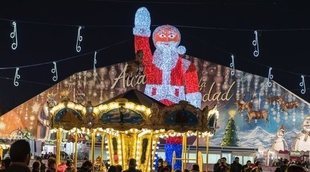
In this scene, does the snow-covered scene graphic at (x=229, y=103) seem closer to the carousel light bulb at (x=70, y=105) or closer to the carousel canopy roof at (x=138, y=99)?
the carousel canopy roof at (x=138, y=99)

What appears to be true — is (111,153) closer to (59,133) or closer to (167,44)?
(59,133)

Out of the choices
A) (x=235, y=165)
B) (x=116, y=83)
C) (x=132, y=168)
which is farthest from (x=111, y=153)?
(x=116, y=83)

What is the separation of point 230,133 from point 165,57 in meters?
16.2

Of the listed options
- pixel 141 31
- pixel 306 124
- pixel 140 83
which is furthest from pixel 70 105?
pixel 306 124

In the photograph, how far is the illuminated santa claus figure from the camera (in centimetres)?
2505

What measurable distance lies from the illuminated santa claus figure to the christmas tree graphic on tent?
45.6 feet

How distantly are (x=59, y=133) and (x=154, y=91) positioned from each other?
8.40 metres

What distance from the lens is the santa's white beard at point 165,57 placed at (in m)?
26.8

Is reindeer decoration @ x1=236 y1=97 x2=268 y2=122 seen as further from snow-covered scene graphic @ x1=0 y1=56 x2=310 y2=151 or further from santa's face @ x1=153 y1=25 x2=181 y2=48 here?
santa's face @ x1=153 y1=25 x2=181 y2=48

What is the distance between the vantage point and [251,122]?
139ft

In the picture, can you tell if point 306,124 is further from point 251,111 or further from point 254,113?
point 251,111

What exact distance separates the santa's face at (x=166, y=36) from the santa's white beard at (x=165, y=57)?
112 mm

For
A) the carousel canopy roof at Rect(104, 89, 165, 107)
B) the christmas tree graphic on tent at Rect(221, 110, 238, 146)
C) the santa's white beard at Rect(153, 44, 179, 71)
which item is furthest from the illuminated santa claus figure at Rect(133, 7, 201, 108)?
the christmas tree graphic on tent at Rect(221, 110, 238, 146)

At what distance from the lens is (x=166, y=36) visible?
26656 mm
